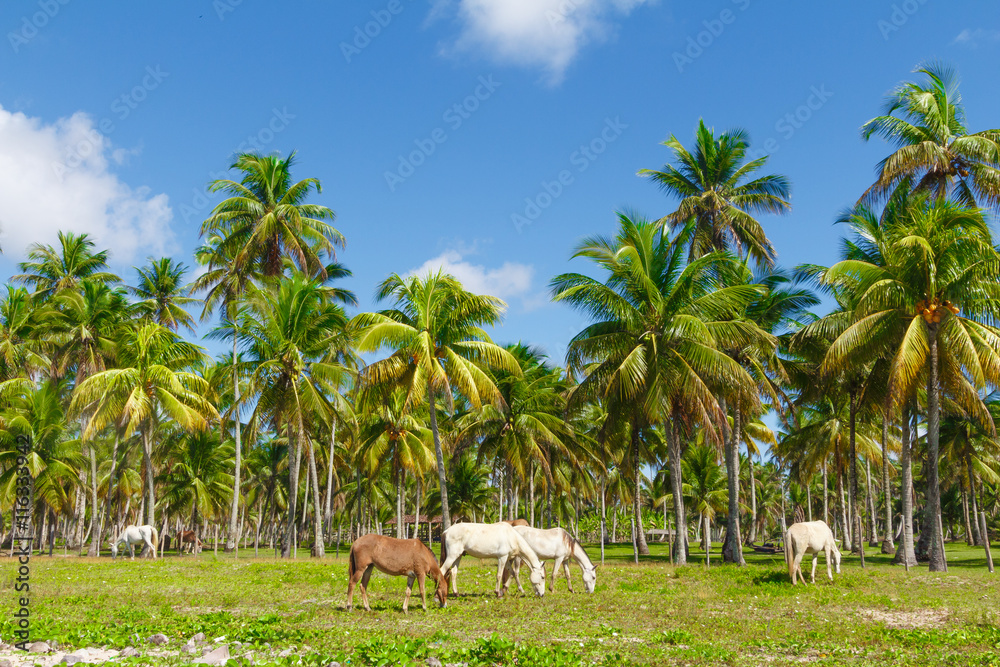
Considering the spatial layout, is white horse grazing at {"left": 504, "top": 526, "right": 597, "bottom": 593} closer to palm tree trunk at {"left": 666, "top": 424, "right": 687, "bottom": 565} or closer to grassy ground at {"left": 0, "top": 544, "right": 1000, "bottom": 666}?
grassy ground at {"left": 0, "top": 544, "right": 1000, "bottom": 666}

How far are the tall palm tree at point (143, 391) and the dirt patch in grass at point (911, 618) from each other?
28425 millimetres

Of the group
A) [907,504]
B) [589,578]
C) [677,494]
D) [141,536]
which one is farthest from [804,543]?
[141,536]

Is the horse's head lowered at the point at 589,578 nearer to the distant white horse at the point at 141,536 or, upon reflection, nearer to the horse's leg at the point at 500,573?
the horse's leg at the point at 500,573

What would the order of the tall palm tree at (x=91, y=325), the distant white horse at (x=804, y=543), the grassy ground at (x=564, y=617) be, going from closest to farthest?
the grassy ground at (x=564, y=617)
the distant white horse at (x=804, y=543)
the tall palm tree at (x=91, y=325)

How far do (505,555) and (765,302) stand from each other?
20.4 metres

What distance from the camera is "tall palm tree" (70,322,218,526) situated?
32156mm

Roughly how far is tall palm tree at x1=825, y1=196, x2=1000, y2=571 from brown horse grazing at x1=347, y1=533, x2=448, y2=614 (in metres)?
17.3

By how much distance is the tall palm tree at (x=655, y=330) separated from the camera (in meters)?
28.0

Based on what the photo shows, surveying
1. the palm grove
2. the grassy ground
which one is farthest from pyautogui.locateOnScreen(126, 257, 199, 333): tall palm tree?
the grassy ground

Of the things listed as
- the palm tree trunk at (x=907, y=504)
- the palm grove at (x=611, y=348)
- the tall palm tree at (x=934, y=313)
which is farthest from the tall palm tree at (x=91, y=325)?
the palm tree trunk at (x=907, y=504)

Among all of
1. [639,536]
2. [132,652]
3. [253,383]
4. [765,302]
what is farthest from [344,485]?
[132,652]

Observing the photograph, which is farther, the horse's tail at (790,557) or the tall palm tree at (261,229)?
the tall palm tree at (261,229)

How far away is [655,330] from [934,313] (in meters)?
9.95

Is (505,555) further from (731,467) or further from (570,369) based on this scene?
(731,467)
